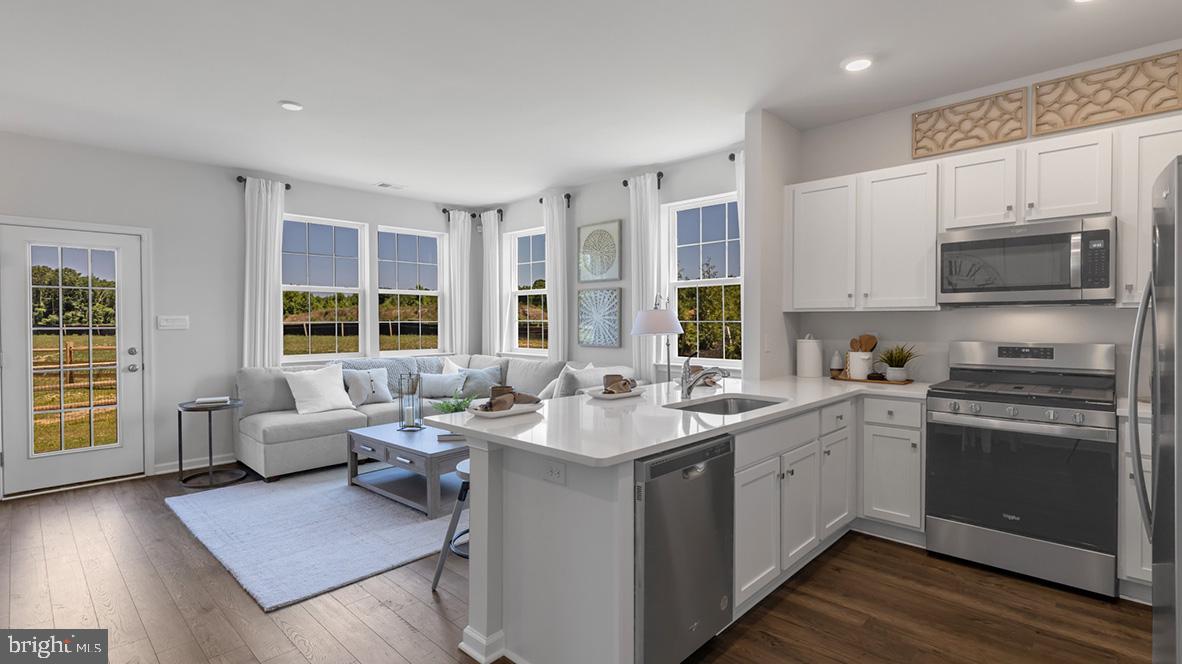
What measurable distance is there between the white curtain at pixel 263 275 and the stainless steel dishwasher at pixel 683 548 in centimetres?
473

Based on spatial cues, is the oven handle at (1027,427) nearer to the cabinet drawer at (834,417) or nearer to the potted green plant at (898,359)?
the cabinet drawer at (834,417)

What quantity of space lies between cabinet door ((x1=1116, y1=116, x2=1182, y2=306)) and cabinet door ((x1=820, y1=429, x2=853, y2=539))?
149 cm

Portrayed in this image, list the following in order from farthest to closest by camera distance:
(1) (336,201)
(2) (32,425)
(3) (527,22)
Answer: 1. (1) (336,201)
2. (2) (32,425)
3. (3) (527,22)

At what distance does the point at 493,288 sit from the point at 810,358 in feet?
13.4

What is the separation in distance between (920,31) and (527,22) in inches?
73.9

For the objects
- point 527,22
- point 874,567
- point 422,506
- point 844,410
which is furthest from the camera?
point 422,506

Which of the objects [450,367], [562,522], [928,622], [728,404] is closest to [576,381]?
[728,404]

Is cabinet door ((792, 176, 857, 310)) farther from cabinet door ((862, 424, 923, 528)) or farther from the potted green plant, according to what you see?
cabinet door ((862, 424, 923, 528))

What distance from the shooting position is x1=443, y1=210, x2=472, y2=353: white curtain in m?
6.96

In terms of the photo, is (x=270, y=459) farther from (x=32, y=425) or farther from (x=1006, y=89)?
(x=1006, y=89)

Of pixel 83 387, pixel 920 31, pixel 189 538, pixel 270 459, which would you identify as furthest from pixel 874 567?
pixel 83 387

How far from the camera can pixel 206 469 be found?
5004mm

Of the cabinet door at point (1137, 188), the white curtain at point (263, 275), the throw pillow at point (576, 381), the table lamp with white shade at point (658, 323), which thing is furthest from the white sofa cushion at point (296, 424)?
the cabinet door at point (1137, 188)

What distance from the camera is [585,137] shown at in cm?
441
